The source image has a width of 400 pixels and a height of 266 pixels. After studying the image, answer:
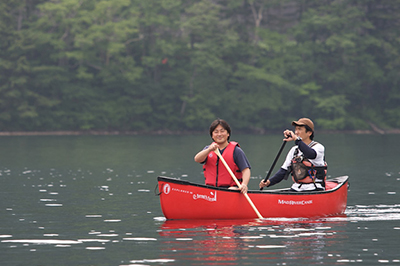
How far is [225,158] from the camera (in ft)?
43.8

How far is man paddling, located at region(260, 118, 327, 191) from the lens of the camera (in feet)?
44.8

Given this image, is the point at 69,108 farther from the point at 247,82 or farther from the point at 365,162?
the point at 365,162

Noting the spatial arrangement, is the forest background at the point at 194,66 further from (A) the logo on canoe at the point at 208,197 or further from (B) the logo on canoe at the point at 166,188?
(A) the logo on canoe at the point at 208,197

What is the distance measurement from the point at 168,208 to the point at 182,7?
193ft

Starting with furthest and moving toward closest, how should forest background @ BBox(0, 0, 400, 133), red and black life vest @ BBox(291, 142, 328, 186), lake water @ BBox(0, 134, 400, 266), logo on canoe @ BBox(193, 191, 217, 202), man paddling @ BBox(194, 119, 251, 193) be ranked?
forest background @ BBox(0, 0, 400, 133)
red and black life vest @ BBox(291, 142, 328, 186)
logo on canoe @ BBox(193, 191, 217, 202)
man paddling @ BBox(194, 119, 251, 193)
lake water @ BBox(0, 134, 400, 266)

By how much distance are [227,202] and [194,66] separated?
5669cm

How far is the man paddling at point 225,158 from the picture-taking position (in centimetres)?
1314

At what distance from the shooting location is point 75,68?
6994 cm

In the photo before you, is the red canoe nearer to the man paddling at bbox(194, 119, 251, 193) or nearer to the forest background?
the man paddling at bbox(194, 119, 251, 193)

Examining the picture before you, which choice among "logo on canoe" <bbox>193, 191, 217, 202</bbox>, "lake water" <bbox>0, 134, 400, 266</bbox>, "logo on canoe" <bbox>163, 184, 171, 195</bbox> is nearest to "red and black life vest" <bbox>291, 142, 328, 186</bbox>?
"lake water" <bbox>0, 134, 400, 266</bbox>

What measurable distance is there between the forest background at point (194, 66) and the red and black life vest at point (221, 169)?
51.4 meters

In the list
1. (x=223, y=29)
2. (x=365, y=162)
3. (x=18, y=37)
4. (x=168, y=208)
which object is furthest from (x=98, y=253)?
(x=223, y=29)

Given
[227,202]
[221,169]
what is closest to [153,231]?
[227,202]

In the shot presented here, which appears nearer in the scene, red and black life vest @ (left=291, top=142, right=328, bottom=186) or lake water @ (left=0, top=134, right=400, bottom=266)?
lake water @ (left=0, top=134, right=400, bottom=266)
